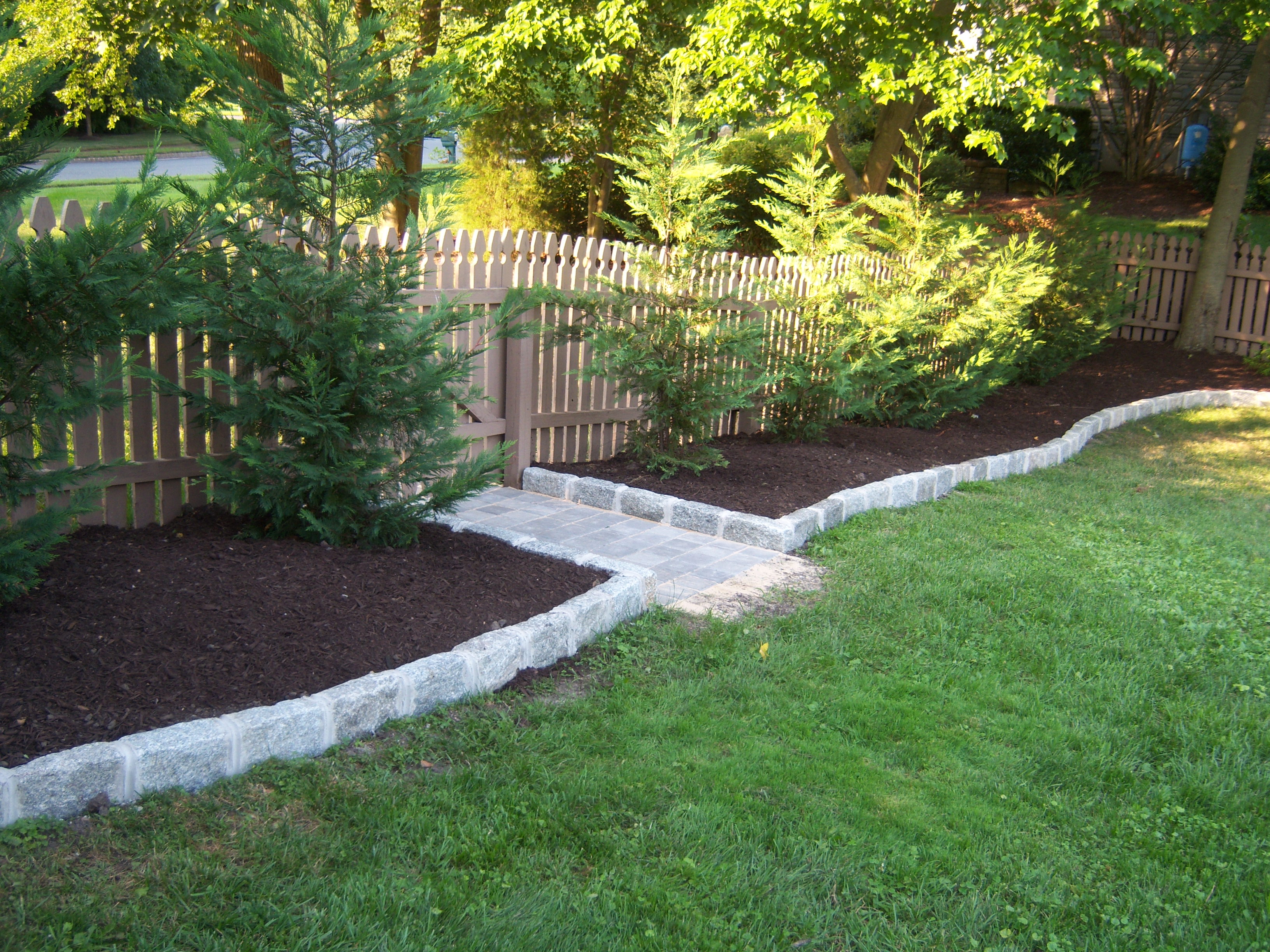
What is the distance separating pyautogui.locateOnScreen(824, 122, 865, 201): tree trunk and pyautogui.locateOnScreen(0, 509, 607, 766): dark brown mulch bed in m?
10.6

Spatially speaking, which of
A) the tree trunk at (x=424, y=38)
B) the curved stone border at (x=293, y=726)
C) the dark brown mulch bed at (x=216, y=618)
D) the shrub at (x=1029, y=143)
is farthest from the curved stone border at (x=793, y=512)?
the shrub at (x=1029, y=143)

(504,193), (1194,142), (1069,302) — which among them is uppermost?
(1194,142)

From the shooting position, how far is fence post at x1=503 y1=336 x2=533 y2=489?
7.73 meters

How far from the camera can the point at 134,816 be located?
3131 mm

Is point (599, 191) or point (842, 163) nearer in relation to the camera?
point (842, 163)

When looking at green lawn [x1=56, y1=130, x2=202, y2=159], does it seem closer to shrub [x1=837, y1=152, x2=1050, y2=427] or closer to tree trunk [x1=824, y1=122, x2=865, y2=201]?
tree trunk [x1=824, y1=122, x2=865, y2=201]

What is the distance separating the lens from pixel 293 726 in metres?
3.59

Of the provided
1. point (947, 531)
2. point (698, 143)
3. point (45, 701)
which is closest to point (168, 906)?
point (45, 701)

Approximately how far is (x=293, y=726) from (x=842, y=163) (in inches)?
535

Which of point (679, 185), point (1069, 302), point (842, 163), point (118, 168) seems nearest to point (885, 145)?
point (842, 163)

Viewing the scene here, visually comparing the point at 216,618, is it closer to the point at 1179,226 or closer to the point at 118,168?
the point at 1179,226

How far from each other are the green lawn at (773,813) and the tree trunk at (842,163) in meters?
9.98

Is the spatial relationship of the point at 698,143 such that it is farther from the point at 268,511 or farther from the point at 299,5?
the point at 268,511

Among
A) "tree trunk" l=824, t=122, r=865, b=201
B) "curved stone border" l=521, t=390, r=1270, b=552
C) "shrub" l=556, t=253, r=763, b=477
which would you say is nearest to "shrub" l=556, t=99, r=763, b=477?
"shrub" l=556, t=253, r=763, b=477
